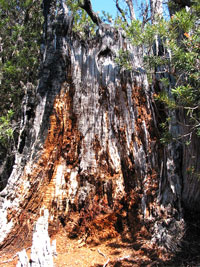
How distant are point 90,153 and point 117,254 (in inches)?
61.7

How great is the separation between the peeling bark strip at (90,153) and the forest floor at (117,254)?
16 cm

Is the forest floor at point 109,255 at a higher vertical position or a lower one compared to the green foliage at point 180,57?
lower

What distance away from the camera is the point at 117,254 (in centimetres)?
344

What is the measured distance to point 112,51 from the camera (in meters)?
4.41

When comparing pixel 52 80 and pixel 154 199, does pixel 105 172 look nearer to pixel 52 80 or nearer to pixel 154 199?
pixel 154 199

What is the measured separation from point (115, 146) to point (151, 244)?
1.56 m

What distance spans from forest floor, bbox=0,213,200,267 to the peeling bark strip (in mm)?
163

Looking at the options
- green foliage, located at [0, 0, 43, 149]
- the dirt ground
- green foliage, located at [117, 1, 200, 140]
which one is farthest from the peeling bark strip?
green foliage, located at [0, 0, 43, 149]

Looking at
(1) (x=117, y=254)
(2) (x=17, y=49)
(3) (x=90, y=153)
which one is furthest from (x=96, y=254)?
(2) (x=17, y=49)

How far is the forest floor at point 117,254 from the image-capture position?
3.21 m

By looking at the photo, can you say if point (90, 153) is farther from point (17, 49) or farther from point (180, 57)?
point (17, 49)

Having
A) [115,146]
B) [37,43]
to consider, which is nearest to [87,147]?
[115,146]

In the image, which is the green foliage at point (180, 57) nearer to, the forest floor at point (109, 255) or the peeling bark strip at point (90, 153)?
the peeling bark strip at point (90, 153)

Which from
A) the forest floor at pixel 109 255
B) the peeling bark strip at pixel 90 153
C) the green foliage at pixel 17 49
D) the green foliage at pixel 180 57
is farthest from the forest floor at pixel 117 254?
the green foliage at pixel 17 49
